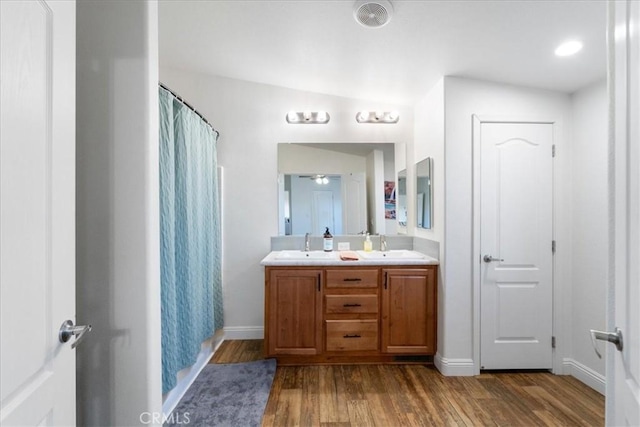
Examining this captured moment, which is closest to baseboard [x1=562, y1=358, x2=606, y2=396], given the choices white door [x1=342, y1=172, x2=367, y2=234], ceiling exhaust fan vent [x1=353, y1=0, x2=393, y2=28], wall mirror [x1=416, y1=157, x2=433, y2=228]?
wall mirror [x1=416, y1=157, x2=433, y2=228]

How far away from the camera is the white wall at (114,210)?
1019mm

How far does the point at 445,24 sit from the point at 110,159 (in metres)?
1.90

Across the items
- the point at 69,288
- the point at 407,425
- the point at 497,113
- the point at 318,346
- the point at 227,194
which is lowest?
the point at 407,425

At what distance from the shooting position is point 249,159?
9.20 ft

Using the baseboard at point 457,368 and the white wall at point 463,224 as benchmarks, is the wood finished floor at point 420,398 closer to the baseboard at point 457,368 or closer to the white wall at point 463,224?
the baseboard at point 457,368

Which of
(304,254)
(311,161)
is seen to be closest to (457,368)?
(304,254)

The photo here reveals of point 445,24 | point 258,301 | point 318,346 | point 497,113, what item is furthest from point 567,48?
point 258,301

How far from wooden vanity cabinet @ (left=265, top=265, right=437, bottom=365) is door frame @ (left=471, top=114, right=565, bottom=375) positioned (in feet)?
1.02

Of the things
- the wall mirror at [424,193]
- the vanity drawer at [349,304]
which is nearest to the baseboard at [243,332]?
the vanity drawer at [349,304]

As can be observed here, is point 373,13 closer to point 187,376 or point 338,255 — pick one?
point 338,255

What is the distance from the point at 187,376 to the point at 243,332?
0.84 m

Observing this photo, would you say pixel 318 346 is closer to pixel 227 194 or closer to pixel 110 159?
pixel 227 194

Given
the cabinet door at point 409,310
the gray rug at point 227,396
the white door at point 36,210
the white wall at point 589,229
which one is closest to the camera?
the white door at point 36,210

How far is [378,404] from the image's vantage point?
183 centimetres
